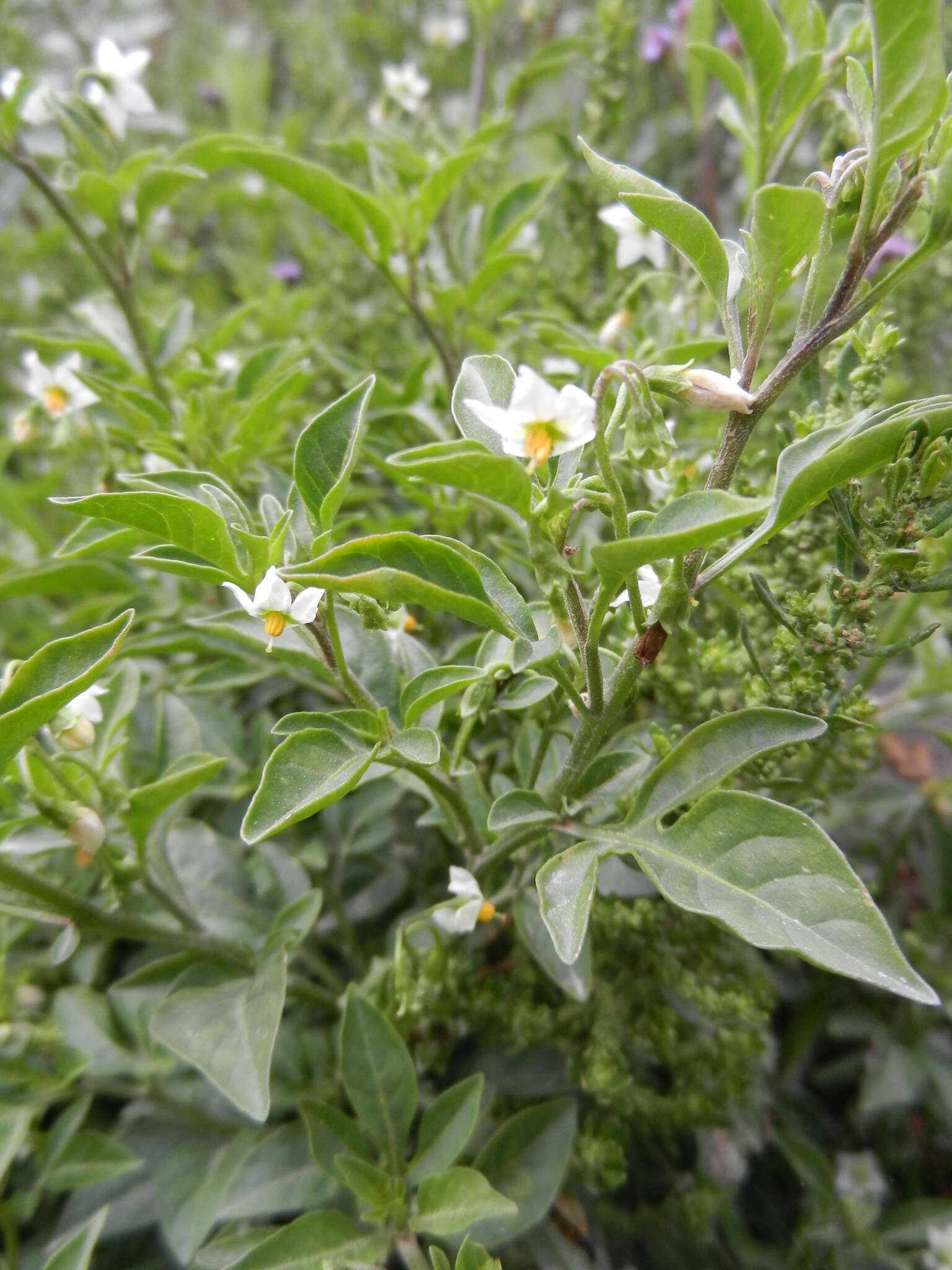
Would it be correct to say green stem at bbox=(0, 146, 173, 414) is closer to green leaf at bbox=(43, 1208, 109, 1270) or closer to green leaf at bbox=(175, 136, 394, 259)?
green leaf at bbox=(175, 136, 394, 259)

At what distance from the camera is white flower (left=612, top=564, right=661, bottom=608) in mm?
521

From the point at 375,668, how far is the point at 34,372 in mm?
580

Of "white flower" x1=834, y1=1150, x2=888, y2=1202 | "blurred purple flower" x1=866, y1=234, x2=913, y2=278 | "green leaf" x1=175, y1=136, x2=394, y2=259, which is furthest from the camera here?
"blurred purple flower" x1=866, y1=234, x2=913, y2=278

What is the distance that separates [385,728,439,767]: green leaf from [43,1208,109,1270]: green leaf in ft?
1.53

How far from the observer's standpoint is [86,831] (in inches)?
23.8

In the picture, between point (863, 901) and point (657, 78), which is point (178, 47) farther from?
point (863, 901)

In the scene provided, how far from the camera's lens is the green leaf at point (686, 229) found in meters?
0.43

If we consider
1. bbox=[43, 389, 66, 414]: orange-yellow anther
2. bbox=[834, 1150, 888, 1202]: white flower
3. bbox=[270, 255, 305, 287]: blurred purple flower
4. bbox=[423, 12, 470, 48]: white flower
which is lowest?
bbox=[834, 1150, 888, 1202]: white flower

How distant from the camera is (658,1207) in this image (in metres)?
0.90

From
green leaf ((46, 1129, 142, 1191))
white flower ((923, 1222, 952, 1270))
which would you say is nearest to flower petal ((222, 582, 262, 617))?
green leaf ((46, 1129, 142, 1191))

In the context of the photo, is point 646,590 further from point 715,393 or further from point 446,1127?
point 446,1127

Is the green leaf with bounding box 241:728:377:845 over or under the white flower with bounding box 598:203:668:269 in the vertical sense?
under

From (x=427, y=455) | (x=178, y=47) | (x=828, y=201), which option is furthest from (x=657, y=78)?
(x=427, y=455)

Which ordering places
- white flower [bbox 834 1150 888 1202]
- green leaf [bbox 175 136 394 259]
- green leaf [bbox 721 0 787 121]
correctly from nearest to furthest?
green leaf [bbox 721 0 787 121] < green leaf [bbox 175 136 394 259] < white flower [bbox 834 1150 888 1202]
